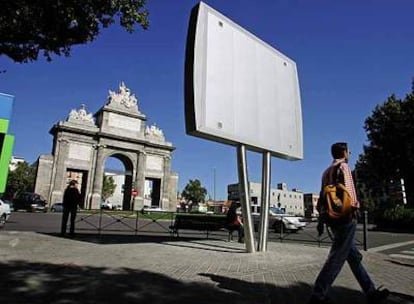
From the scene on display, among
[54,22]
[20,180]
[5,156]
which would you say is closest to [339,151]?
[5,156]

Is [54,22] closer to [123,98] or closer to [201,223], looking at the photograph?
[201,223]

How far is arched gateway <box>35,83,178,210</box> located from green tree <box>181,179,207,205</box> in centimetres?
3076

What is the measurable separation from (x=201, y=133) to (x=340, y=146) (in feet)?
11.5

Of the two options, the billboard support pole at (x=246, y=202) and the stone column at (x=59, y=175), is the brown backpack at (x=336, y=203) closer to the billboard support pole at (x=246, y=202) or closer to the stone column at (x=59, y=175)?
the billboard support pole at (x=246, y=202)

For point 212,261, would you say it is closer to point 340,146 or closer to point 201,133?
point 201,133

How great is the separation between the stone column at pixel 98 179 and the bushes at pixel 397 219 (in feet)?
130

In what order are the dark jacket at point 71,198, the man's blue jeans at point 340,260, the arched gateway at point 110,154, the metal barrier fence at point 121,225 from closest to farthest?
the man's blue jeans at point 340,260
the dark jacket at point 71,198
the metal barrier fence at point 121,225
the arched gateway at point 110,154

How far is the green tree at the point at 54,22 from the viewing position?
839cm

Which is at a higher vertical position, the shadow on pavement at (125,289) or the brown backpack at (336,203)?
the brown backpack at (336,203)

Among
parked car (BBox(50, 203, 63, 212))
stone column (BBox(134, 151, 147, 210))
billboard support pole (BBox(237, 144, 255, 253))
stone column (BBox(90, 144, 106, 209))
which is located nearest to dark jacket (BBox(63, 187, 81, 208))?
billboard support pole (BBox(237, 144, 255, 253))

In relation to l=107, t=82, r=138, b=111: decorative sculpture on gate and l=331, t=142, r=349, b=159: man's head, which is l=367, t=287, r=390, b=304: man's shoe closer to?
l=331, t=142, r=349, b=159: man's head

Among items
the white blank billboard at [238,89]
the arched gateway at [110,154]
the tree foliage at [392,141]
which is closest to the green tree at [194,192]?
the arched gateway at [110,154]

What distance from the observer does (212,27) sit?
828 cm

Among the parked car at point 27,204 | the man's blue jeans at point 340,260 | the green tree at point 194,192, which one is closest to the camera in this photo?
the man's blue jeans at point 340,260
